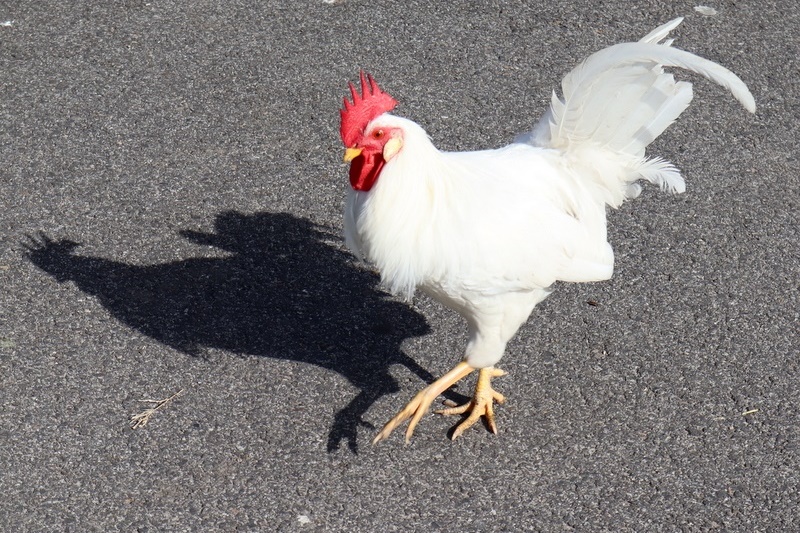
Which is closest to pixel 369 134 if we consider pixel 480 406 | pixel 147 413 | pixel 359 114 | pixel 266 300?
pixel 359 114

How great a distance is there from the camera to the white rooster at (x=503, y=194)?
3.65m

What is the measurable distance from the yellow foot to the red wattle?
3.64 feet

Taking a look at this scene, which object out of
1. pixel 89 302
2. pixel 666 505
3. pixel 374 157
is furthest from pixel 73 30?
pixel 666 505

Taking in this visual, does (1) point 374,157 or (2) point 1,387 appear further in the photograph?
(2) point 1,387

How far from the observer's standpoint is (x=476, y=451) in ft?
13.7

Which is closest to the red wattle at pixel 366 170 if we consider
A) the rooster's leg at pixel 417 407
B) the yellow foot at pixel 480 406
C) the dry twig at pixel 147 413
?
the rooster's leg at pixel 417 407

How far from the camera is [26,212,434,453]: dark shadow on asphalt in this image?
15.0ft

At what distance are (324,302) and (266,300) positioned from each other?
30 cm

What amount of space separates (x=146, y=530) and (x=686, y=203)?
3.52 m

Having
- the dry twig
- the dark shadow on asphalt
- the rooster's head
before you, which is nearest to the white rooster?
the rooster's head

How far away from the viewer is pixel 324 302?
4.85m

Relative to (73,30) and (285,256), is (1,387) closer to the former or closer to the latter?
(285,256)

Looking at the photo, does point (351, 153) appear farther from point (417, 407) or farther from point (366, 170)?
point (417, 407)

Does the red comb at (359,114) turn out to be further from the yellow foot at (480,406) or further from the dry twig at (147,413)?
the dry twig at (147,413)
